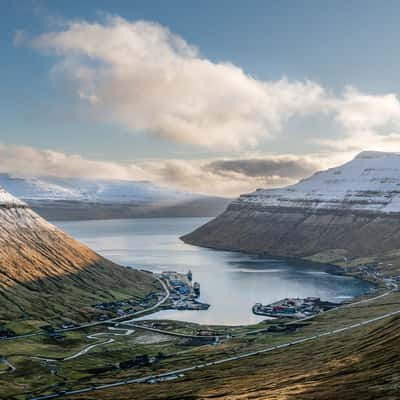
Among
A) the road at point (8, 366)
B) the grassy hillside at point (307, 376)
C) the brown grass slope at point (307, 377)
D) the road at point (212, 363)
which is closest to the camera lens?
the brown grass slope at point (307, 377)

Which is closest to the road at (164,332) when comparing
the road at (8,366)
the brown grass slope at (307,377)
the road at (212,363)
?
the road at (212,363)

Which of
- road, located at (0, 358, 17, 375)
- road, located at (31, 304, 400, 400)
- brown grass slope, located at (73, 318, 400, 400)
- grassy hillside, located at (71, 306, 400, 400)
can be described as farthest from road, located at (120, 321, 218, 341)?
road, located at (0, 358, 17, 375)

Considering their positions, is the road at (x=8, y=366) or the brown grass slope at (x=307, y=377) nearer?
the brown grass slope at (x=307, y=377)

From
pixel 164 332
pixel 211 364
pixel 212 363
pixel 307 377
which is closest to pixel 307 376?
pixel 307 377

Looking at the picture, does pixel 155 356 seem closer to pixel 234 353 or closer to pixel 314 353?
pixel 234 353

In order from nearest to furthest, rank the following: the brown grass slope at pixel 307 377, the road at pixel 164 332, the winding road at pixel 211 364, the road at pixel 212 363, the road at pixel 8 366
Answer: the brown grass slope at pixel 307 377 → the road at pixel 212 363 → the winding road at pixel 211 364 → the road at pixel 8 366 → the road at pixel 164 332

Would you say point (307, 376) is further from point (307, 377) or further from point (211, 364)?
point (211, 364)

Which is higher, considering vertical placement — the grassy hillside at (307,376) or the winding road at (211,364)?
the grassy hillside at (307,376)

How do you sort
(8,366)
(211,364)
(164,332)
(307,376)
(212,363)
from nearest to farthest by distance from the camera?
(307,376) → (211,364) → (212,363) → (8,366) → (164,332)

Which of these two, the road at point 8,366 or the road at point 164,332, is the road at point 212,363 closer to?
the road at point 8,366
